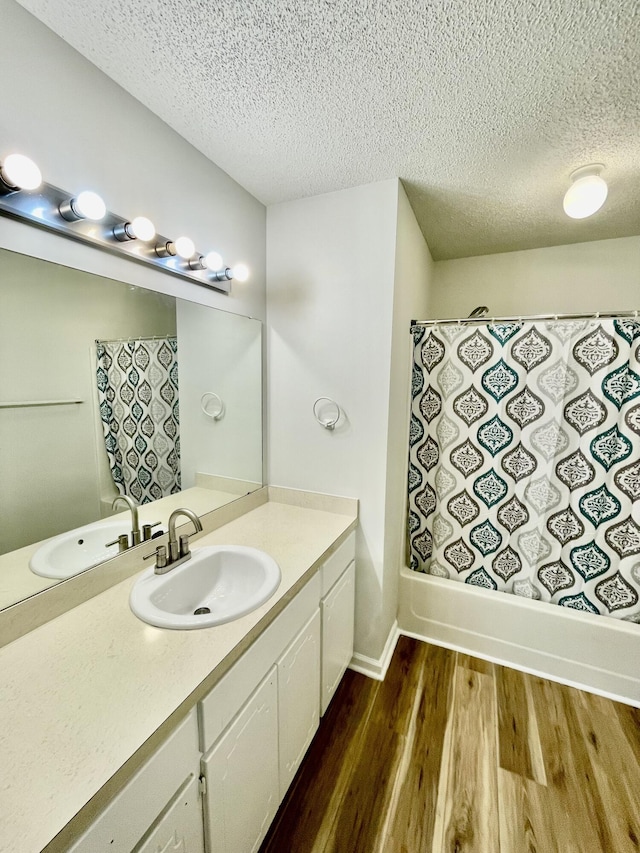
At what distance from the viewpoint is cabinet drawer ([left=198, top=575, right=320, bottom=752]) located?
0.78 metres

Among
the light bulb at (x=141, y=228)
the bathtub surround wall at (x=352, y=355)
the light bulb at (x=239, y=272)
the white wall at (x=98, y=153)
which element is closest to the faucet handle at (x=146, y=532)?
the bathtub surround wall at (x=352, y=355)

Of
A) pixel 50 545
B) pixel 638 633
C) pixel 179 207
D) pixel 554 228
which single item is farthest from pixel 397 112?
pixel 638 633

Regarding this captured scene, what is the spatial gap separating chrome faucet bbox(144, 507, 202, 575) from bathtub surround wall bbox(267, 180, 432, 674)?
2.36 feet

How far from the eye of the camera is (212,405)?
5.20ft

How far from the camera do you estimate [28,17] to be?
85 centimetres

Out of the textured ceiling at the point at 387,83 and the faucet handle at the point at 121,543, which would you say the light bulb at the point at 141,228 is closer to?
the textured ceiling at the point at 387,83

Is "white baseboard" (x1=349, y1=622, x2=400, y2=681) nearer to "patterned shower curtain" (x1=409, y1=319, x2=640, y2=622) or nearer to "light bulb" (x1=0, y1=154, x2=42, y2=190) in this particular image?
"patterned shower curtain" (x1=409, y1=319, x2=640, y2=622)

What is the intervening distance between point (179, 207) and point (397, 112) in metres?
0.84

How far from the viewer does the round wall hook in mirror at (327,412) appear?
5.56 feet

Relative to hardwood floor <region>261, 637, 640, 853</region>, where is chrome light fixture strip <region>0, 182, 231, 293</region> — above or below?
above

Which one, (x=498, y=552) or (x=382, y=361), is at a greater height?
(x=382, y=361)

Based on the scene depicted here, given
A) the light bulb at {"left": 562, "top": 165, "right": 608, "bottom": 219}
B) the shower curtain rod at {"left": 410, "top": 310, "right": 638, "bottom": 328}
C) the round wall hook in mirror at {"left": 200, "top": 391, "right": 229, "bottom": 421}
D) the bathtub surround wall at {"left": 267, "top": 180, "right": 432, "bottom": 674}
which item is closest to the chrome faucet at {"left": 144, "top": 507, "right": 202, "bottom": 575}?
the round wall hook in mirror at {"left": 200, "top": 391, "right": 229, "bottom": 421}

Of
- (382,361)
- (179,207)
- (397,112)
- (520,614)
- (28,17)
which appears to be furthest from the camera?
(520,614)

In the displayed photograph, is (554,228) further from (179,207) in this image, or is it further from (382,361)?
(179,207)
